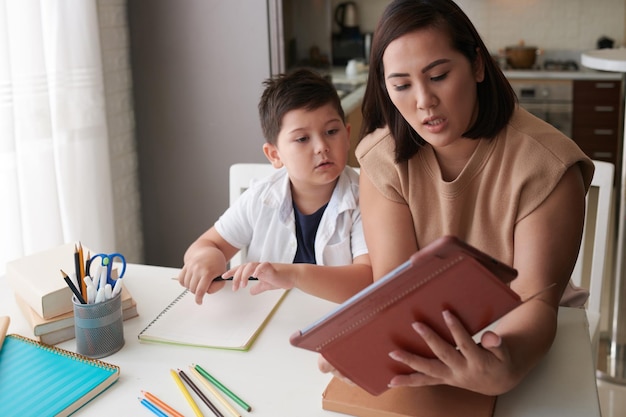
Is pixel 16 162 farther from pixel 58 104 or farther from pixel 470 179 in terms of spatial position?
pixel 470 179

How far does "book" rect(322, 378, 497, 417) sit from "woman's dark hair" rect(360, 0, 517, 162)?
1.54 feet

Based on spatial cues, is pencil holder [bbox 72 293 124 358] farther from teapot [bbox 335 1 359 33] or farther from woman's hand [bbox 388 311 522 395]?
teapot [bbox 335 1 359 33]

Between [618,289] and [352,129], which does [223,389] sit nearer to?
[618,289]

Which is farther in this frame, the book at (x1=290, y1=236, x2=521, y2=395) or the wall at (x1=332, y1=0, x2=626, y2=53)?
the wall at (x1=332, y1=0, x2=626, y2=53)

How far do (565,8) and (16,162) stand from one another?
397cm

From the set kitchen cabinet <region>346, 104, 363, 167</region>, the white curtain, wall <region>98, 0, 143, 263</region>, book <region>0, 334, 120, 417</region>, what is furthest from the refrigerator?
book <region>0, 334, 120, 417</region>

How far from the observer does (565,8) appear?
475 cm

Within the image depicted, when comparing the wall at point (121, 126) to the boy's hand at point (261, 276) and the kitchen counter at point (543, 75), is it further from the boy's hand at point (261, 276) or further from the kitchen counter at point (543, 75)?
the boy's hand at point (261, 276)

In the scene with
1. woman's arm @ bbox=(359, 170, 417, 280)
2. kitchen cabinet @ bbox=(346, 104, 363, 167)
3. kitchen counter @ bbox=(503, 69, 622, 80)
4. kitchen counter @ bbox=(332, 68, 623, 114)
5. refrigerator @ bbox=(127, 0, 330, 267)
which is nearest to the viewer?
woman's arm @ bbox=(359, 170, 417, 280)

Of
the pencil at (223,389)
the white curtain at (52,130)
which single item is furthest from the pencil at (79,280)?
the white curtain at (52,130)

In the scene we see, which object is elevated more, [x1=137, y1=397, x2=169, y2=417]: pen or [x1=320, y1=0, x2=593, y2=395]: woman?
[x1=320, y1=0, x2=593, y2=395]: woman

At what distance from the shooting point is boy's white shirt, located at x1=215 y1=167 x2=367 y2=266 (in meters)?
1.49

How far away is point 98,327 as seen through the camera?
42.0 inches

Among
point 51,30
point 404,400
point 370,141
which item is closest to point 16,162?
point 51,30
